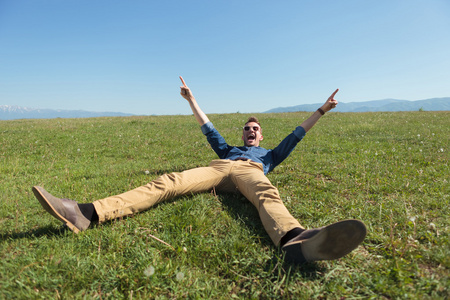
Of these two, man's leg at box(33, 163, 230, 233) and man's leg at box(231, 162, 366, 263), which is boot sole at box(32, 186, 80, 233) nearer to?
man's leg at box(33, 163, 230, 233)

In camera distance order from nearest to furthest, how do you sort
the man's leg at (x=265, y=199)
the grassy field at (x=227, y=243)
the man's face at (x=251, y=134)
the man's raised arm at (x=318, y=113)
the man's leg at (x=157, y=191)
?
the grassy field at (x=227, y=243), the man's leg at (x=265, y=199), the man's leg at (x=157, y=191), the man's raised arm at (x=318, y=113), the man's face at (x=251, y=134)

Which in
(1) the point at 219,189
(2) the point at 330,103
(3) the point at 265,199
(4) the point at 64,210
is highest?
(2) the point at 330,103

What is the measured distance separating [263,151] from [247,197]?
1.80m

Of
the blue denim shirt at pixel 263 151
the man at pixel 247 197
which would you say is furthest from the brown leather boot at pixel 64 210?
the blue denim shirt at pixel 263 151

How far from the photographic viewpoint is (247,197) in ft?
13.2

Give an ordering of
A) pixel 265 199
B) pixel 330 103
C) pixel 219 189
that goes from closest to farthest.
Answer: pixel 265 199 < pixel 219 189 < pixel 330 103

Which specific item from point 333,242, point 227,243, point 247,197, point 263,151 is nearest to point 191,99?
point 263,151

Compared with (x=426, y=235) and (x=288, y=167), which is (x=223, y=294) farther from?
(x=288, y=167)

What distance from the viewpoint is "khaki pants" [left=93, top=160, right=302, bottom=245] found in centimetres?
309

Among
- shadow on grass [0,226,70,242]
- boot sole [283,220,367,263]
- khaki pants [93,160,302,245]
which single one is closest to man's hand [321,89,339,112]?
khaki pants [93,160,302,245]

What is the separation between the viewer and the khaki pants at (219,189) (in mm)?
3088

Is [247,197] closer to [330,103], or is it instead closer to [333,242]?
[333,242]

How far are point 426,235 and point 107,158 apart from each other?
27.0 feet

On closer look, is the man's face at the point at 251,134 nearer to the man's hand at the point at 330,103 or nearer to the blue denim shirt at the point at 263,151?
the blue denim shirt at the point at 263,151
